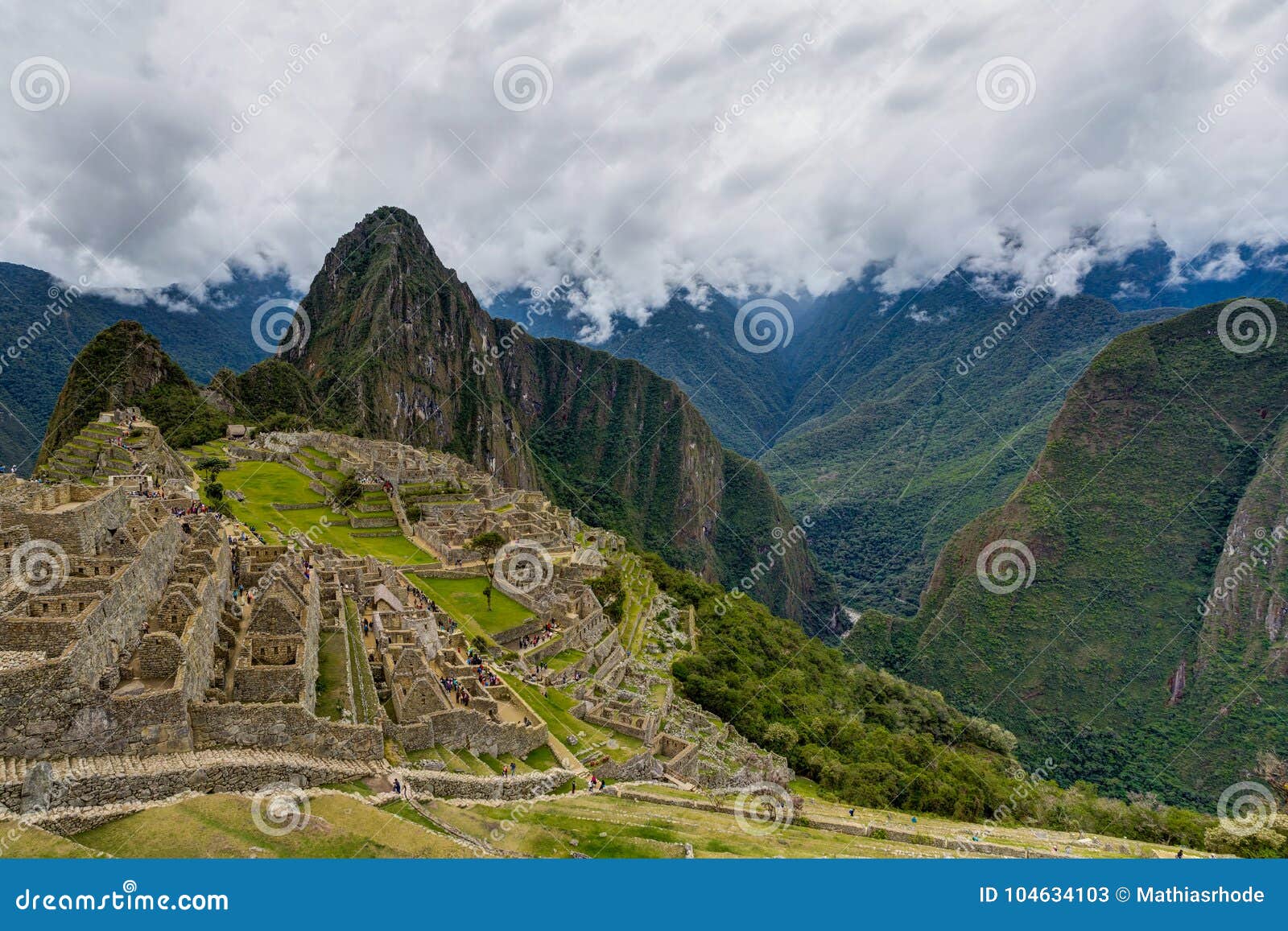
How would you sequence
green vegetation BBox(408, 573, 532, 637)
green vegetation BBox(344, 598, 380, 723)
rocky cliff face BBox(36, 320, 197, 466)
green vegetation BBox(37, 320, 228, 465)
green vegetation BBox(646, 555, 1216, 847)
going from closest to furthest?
green vegetation BBox(344, 598, 380, 723), green vegetation BBox(408, 573, 532, 637), green vegetation BBox(646, 555, 1216, 847), green vegetation BBox(37, 320, 228, 465), rocky cliff face BBox(36, 320, 197, 466)

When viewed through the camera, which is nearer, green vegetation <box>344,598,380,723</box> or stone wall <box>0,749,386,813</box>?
stone wall <box>0,749,386,813</box>

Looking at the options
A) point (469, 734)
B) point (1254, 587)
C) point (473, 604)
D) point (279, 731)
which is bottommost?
point (469, 734)

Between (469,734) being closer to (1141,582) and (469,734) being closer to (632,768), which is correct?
(632,768)

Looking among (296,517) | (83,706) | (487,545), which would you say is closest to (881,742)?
(487,545)

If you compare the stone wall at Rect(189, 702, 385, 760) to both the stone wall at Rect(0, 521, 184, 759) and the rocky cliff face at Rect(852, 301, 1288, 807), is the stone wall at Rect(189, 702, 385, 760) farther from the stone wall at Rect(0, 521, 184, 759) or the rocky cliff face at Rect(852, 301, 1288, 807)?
the rocky cliff face at Rect(852, 301, 1288, 807)

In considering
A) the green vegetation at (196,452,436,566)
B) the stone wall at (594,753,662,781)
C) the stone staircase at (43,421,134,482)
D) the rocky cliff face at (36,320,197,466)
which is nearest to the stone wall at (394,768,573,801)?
the stone wall at (594,753,662,781)

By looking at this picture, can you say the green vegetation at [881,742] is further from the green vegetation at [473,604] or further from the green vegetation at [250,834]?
the green vegetation at [250,834]

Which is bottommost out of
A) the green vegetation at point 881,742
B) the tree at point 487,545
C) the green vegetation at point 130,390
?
the green vegetation at point 881,742

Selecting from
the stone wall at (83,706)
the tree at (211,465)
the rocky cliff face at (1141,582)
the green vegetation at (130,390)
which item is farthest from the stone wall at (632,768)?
the green vegetation at (130,390)

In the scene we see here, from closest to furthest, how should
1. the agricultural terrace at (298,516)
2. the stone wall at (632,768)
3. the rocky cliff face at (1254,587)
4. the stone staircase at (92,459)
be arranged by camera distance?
the stone wall at (632,768)
the stone staircase at (92,459)
the agricultural terrace at (298,516)
the rocky cliff face at (1254,587)

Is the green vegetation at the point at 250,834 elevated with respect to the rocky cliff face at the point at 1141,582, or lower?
lower

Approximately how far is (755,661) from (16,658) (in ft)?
173

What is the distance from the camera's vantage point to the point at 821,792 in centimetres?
3666

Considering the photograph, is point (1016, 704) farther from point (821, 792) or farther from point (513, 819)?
point (513, 819)
